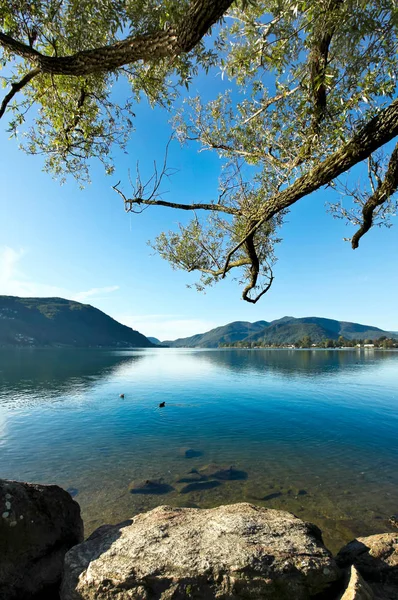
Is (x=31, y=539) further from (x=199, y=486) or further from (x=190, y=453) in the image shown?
(x=190, y=453)

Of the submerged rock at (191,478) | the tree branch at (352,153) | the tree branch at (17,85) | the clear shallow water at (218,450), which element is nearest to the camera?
the tree branch at (352,153)

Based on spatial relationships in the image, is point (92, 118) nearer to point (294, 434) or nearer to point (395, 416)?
point (294, 434)

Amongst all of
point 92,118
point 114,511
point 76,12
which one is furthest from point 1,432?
point 76,12

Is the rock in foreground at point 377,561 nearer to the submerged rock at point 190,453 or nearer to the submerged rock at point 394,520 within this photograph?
the submerged rock at point 394,520

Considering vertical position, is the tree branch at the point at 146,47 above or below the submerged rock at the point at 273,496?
above

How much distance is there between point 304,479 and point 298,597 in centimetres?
1512

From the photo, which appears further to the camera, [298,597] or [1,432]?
[1,432]

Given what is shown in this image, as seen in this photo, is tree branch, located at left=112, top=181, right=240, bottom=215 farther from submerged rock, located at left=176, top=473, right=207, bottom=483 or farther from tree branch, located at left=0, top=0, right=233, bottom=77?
submerged rock, located at left=176, top=473, right=207, bottom=483

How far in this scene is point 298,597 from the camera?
505 centimetres

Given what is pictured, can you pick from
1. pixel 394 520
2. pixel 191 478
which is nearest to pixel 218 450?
pixel 191 478

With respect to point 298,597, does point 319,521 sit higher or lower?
lower

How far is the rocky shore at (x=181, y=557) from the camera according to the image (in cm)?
Result: 515

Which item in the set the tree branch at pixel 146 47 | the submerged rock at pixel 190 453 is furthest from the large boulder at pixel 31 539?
the submerged rock at pixel 190 453

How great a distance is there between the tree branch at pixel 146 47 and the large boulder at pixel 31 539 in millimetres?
9451
